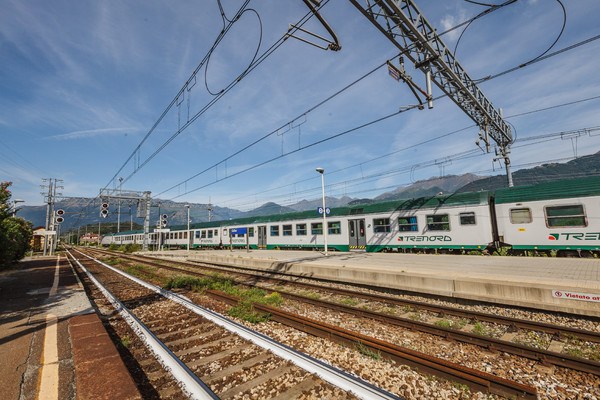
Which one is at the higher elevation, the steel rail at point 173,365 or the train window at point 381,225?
the train window at point 381,225

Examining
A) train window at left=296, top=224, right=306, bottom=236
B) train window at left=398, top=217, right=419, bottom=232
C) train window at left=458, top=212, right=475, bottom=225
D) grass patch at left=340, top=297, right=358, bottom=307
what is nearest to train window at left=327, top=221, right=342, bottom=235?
train window at left=296, top=224, right=306, bottom=236

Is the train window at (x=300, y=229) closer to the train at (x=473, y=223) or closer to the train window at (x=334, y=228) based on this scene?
the train at (x=473, y=223)

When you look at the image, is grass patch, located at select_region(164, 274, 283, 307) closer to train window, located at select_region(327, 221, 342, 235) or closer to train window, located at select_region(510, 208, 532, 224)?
train window, located at select_region(327, 221, 342, 235)

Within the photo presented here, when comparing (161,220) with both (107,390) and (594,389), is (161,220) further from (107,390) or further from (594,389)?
(594,389)

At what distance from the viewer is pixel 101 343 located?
14.5 ft

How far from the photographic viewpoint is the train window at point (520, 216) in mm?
13984

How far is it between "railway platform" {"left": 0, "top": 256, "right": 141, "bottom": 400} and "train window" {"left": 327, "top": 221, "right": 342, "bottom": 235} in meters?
16.6

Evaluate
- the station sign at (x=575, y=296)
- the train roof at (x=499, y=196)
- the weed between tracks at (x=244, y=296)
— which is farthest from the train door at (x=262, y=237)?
the station sign at (x=575, y=296)

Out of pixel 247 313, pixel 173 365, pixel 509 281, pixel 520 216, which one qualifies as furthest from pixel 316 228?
pixel 173 365

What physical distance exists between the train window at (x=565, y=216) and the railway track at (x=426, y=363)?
44.9 ft

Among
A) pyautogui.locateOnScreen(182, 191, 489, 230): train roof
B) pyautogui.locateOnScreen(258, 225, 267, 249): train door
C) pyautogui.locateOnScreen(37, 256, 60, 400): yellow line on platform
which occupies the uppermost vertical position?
pyautogui.locateOnScreen(182, 191, 489, 230): train roof

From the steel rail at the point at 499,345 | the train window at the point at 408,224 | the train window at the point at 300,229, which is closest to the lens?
the steel rail at the point at 499,345

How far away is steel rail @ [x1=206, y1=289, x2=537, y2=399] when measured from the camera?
3522 mm

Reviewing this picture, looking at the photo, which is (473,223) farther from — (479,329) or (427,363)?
(427,363)
